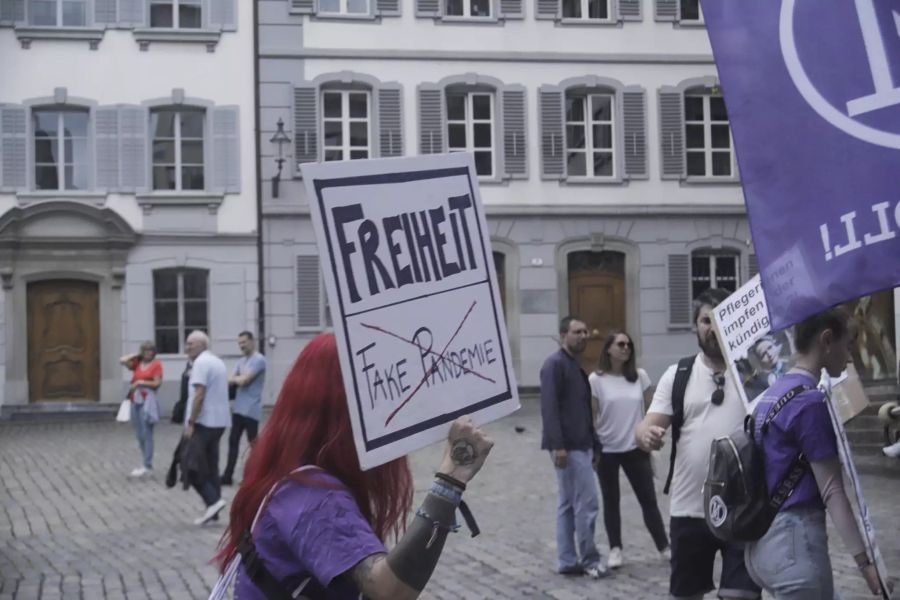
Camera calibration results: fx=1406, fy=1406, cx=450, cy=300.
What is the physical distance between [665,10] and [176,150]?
10685 mm

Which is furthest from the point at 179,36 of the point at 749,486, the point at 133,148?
the point at 749,486

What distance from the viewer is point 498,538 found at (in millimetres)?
10695

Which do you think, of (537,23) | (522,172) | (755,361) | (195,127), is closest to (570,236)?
(522,172)

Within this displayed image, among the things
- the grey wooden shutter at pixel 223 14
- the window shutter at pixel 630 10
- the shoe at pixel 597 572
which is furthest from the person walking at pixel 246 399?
the window shutter at pixel 630 10

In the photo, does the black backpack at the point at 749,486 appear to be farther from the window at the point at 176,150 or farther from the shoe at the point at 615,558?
the window at the point at 176,150

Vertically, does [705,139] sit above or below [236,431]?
above

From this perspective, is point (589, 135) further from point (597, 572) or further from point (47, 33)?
point (597, 572)

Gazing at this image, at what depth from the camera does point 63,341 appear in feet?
88.3

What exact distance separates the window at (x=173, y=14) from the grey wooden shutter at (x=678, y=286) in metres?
10.8

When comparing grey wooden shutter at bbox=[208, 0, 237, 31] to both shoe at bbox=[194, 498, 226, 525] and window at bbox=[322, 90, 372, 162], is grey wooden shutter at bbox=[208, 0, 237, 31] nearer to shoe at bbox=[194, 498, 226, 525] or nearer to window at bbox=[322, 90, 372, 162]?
window at bbox=[322, 90, 372, 162]

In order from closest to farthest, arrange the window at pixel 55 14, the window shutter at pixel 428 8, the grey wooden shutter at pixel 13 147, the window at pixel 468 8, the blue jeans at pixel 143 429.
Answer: the blue jeans at pixel 143 429 < the grey wooden shutter at pixel 13 147 < the window at pixel 55 14 < the window shutter at pixel 428 8 < the window at pixel 468 8

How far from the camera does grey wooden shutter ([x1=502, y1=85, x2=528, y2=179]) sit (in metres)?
28.8

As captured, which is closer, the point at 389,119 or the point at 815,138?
the point at 815,138

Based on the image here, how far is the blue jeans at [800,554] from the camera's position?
168 inches
